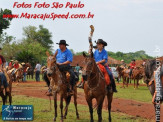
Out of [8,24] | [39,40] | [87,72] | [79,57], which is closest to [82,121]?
[87,72]

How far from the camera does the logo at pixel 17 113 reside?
10.4 metres

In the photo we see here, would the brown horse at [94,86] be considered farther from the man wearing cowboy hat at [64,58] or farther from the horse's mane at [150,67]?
the horse's mane at [150,67]

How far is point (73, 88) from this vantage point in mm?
11500

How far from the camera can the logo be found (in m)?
10.4

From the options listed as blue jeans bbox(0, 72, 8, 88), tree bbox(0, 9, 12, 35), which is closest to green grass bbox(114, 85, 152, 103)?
blue jeans bbox(0, 72, 8, 88)

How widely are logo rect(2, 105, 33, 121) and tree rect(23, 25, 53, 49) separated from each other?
86.9m

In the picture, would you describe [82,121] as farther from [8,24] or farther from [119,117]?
[8,24]

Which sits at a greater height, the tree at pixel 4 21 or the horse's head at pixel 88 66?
the tree at pixel 4 21

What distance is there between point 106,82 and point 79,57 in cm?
6747

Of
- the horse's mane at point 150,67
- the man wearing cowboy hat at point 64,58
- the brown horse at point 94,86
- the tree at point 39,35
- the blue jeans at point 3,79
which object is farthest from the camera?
A: the tree at point 39,35

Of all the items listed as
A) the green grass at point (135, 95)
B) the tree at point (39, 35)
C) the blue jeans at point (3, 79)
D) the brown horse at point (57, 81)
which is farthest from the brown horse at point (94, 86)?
the tree at point (39, 35)

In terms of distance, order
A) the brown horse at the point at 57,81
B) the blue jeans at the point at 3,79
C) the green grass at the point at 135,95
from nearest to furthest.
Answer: the brown horse at the point at 57,81
the blue jeans at the point at 3,79
the green grass at the point at 135,95

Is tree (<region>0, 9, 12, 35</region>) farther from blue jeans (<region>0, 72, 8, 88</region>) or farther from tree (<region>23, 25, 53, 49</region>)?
tree (<region>23, 25, 53, 49</region>)

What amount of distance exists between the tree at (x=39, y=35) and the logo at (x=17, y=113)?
86.9m
